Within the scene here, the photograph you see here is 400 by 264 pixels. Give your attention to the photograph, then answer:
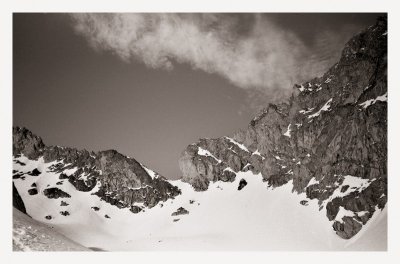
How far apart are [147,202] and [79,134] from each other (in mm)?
64211

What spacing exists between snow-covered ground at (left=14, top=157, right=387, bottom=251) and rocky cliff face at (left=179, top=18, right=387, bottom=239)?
2.99 metres

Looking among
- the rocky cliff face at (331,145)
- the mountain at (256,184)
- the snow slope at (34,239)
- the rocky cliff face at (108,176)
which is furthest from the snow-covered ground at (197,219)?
the snow slope at (34,239)

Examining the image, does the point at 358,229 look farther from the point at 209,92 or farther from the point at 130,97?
the point at 130,97

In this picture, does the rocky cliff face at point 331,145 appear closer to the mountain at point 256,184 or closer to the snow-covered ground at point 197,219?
the mountain at point 256,184

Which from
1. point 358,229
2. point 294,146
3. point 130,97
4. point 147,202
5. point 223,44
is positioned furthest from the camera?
point 147,202

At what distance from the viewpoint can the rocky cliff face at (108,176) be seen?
89688 millimetres

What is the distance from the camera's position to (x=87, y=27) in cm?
2311

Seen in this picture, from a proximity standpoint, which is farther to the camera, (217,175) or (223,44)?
(217,175)

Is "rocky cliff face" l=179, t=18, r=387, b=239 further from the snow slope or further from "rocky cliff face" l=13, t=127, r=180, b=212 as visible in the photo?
the snow slope

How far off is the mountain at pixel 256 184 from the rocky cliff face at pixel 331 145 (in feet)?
0.73

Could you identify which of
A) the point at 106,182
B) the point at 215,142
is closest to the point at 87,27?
the point at 215,142

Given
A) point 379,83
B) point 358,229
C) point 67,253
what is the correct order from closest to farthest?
point 67,253
point 379,83
point 358,229

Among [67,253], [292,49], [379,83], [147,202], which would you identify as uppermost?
[379,83]

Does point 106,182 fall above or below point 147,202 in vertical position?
above
